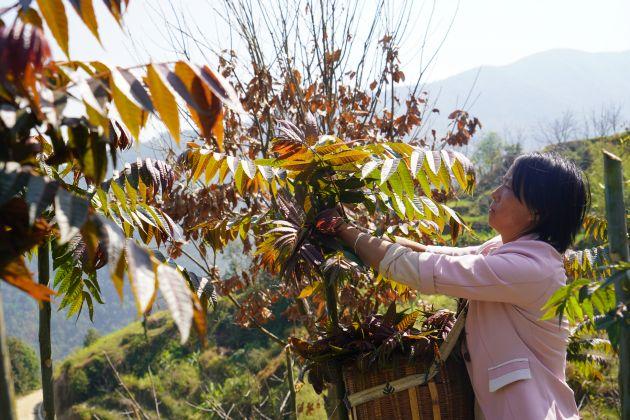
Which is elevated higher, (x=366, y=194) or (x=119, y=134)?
(x=119, y=134)

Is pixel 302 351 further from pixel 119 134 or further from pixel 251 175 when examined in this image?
pixel 119 134

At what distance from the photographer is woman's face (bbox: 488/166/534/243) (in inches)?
70.9

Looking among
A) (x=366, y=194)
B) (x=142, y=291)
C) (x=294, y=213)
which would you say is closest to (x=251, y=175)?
(x=294, y=213)

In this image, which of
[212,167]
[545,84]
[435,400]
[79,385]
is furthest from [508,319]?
[545,84]

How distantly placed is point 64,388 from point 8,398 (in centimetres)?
1575

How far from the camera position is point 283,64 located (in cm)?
405

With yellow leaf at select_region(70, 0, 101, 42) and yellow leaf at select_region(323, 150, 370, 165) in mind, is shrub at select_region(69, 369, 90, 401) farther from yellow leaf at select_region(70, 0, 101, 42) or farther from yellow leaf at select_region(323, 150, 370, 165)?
yellow leaf at select_region(70, 0, 101, 42)

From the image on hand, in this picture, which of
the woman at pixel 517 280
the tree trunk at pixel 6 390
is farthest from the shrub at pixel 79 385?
the tree trunk at pixel 6 390

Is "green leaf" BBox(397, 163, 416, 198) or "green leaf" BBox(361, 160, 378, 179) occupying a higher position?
"green leaf" BBox(361, 160, 378, 179)

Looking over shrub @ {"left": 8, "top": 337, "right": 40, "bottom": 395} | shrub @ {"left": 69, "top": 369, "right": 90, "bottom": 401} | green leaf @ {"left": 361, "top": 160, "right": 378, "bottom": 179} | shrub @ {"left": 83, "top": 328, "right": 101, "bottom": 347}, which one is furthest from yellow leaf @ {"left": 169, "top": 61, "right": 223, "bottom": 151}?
shrub @ {"left": 8, "top": 337, "right": 40, "bottom": 395}

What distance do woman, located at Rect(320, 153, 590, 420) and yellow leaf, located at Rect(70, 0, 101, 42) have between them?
3.14ft

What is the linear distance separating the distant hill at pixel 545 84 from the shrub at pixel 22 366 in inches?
4283

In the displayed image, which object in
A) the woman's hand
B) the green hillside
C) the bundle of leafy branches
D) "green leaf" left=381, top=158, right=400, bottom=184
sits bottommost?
the green hillside

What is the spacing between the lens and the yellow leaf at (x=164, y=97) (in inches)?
34.4
